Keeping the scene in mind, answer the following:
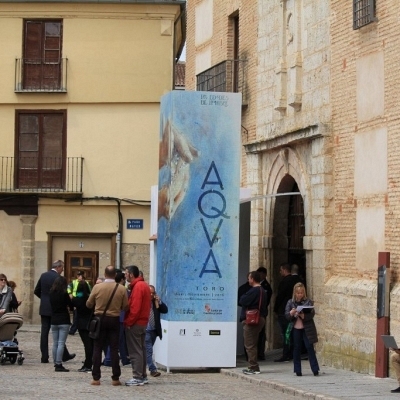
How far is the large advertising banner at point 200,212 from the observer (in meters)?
20.1

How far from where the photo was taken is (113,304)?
715 inches

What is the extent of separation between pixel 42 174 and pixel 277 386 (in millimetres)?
19119

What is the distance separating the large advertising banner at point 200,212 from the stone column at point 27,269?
50.9 feet

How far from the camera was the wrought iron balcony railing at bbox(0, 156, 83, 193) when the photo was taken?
35469 mm

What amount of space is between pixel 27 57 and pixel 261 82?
12.6 meters

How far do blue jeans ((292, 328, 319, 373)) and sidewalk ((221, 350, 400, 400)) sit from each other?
142 mm

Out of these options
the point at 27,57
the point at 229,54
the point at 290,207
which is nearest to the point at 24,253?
the point at 27,57

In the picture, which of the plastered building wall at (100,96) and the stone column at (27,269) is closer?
the stone column at (27,269)

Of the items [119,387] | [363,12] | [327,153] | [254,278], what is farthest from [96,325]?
[363,12]

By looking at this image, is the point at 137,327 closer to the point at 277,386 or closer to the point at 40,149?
the point at 277,386

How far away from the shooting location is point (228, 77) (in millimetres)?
26547

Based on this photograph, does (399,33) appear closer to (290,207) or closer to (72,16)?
(290,207)

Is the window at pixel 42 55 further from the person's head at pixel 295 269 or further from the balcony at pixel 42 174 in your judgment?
the person's head at pixel 295 269

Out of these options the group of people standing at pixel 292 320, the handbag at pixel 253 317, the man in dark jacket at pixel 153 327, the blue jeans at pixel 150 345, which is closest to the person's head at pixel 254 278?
the group of people standing at pixel 292 320
